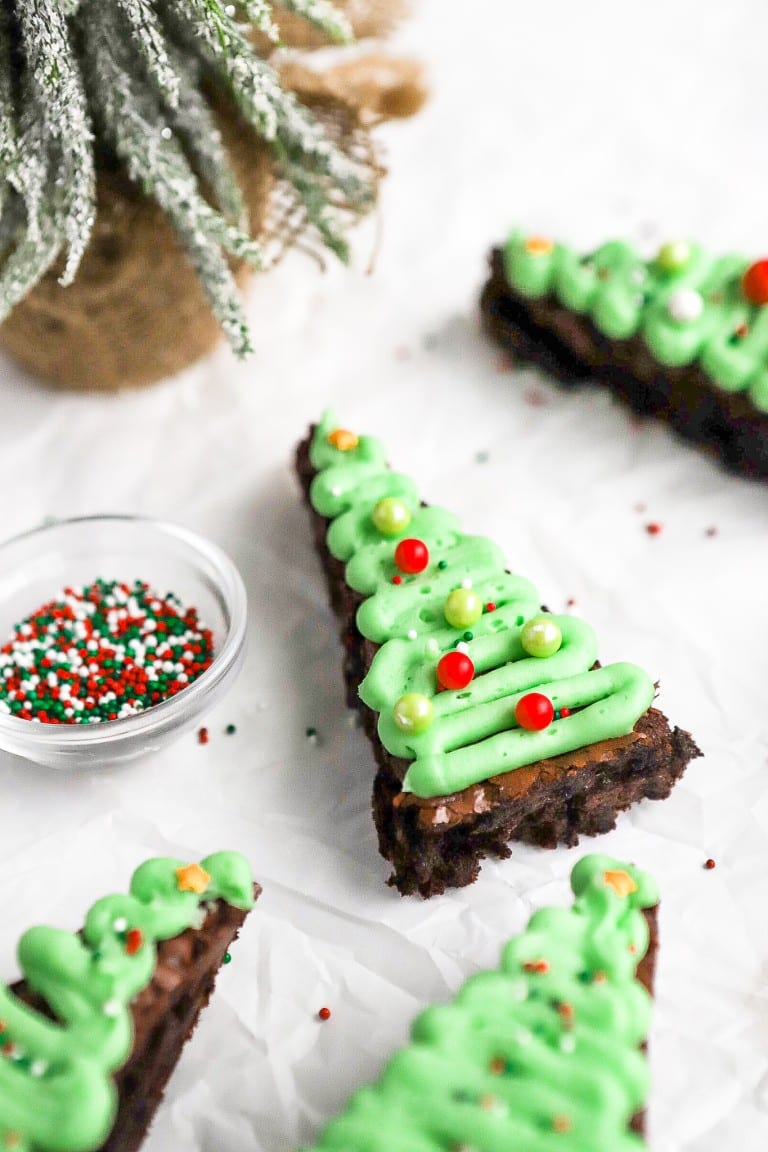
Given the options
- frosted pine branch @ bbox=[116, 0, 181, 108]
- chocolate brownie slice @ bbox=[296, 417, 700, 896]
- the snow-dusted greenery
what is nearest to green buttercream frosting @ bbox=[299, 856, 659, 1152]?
chocolate brownie slice @ bbox=[296, 417, 700, 896]

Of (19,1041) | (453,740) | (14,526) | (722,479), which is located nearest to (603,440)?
(722,479)

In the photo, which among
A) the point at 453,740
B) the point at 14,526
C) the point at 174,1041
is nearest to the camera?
the point at 174,1041

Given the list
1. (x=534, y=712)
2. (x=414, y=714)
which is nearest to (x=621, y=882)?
(x=534, y=712)

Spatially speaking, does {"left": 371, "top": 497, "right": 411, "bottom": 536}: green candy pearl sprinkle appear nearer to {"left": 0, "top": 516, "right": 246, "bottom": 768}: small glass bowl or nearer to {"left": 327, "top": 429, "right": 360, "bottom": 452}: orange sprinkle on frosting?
{"left": 327, "top": 429, "right": 360, "bottom": 452}: orange sprinkle on frosting

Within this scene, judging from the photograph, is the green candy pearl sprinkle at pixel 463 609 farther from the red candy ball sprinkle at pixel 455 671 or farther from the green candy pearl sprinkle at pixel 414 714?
the green candy pearl sprinkle at pixel 414 714

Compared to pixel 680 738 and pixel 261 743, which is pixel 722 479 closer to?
pixel 680 738

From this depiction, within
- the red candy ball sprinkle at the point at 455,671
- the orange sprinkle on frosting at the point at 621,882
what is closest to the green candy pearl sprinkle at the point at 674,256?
the red candy ball sprinkle at the point at 455,671
